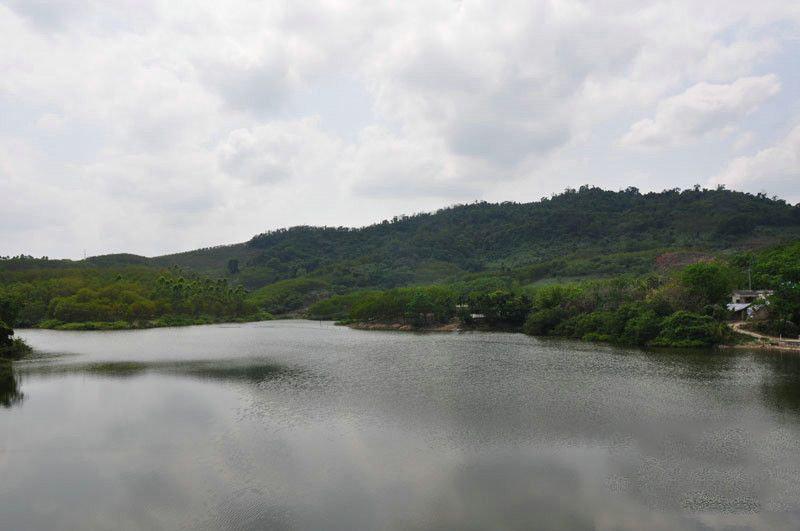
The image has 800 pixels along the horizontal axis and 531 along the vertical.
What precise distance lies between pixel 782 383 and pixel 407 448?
22.3 meters

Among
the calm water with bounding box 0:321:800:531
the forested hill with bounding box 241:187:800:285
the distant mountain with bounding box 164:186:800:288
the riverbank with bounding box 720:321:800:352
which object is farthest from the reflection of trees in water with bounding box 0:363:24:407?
the forested hill with bounding box 241:187:800:285

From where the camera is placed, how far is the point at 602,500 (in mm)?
14344

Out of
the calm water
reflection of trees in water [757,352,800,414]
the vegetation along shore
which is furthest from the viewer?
the vegetation along shore

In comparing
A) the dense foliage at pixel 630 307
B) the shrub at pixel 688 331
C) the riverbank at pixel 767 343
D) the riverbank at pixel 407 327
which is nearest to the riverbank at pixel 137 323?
the dense foliage at pixel 630 307

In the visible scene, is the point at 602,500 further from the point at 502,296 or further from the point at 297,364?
the point at 502,296

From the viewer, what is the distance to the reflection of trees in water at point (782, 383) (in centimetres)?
2381

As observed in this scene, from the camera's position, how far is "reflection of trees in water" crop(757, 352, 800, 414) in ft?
78.1

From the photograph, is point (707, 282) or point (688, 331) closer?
point (688, 331)

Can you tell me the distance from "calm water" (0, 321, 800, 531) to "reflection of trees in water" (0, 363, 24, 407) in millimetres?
215

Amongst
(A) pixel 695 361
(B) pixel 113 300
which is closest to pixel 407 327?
(A) pixel 695 361

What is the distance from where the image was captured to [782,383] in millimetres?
28234

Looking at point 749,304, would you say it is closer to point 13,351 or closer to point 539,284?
point 539,284

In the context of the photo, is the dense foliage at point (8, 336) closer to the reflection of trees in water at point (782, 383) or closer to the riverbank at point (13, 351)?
the riverbank at point (13, 351)

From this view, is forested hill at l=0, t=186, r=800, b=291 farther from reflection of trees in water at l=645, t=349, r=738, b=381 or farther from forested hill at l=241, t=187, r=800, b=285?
reflection of trees in water at l=645, t=349, r=738, b=381
